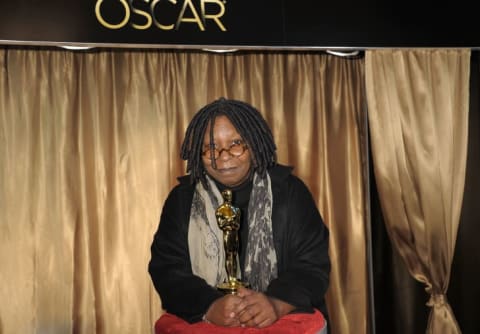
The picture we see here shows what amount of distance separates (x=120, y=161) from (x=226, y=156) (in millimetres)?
1260

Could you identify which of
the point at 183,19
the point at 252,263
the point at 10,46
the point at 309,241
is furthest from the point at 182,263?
the point at 10,46

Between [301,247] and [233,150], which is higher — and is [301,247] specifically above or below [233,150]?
below

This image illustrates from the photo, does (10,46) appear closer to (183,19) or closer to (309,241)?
(183,19)

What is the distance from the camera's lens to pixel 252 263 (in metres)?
2.63

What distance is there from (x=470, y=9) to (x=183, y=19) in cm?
156

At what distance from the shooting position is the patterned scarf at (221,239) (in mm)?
2631

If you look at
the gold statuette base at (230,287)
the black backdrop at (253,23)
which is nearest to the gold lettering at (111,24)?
the black backdrop at (253,23)

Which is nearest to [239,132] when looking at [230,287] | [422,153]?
[230,287]

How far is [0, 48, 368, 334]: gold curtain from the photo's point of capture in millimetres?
3656

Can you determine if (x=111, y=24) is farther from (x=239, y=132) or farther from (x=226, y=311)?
(x=226, y=311)

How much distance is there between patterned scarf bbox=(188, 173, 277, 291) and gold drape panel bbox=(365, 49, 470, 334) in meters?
1.27

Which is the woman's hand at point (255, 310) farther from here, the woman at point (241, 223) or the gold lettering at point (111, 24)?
the gold lettering at point (111, 24)

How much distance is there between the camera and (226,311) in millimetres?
2371

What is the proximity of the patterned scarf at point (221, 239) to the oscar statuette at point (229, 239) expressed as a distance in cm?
12
